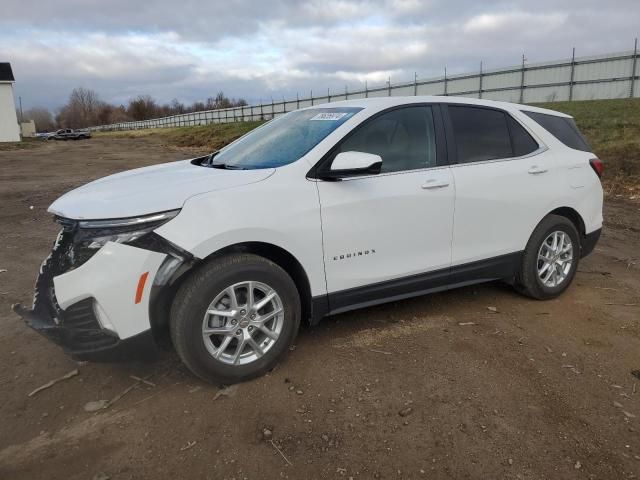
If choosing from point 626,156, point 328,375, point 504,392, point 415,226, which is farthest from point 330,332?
point 626,156

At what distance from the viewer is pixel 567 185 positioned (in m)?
4.57

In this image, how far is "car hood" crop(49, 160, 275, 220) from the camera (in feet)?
9.68

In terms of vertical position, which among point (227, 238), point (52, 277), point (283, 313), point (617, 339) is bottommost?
point (617, 339)

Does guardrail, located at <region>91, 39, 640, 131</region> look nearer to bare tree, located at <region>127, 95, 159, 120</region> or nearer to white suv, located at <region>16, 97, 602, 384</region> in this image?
white suv, located at <region>16, 97, 602, 384</region>

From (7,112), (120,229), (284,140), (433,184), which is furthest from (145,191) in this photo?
(7,112)

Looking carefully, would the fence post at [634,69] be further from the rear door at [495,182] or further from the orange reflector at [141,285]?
the orange reflector at [141,285]

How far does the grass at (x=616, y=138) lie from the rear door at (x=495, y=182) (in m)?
6.94

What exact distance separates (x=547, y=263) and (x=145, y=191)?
3.46 metres

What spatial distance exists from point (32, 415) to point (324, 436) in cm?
172

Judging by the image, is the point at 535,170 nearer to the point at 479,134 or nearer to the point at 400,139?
the point at 479,134

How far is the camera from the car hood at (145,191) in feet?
9.68

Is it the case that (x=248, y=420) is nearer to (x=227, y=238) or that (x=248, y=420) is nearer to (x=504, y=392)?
(x=227, y=238)

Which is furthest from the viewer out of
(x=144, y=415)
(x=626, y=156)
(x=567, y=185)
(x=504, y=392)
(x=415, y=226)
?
(x=626, y=156)

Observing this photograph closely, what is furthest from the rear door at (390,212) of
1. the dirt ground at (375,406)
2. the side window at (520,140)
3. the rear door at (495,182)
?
the side window at (520,140)
